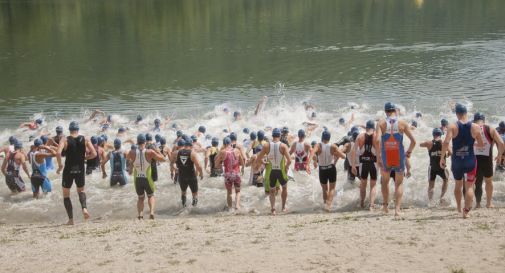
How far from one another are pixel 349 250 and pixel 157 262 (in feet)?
9.20

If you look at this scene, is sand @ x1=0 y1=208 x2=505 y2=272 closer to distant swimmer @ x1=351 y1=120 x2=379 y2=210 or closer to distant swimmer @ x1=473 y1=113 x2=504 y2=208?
distant swimmer @ x1=473 y1=113 x2=504 y2=208

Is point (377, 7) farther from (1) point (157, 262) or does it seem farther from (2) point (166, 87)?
(1) point (157, 262)

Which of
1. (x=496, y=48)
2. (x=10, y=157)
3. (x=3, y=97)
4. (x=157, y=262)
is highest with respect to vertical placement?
(x=496, y=48)

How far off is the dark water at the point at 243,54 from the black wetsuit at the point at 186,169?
14185 mm

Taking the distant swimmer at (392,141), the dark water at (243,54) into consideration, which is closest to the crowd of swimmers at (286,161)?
the distant swimmer at (392,141)

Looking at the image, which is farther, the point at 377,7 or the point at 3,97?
the point at 377,7

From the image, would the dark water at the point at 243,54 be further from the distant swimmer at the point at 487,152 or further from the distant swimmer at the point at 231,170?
the distant swimmer at the point at 487,152

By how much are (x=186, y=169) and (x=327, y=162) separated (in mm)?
3229

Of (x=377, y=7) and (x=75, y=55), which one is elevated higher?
(x=377, y=7)

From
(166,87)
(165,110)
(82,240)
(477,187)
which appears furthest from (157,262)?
(166,87)

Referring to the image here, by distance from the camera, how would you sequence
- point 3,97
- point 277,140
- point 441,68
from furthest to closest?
point 441,68, point 3,97, point 277,140

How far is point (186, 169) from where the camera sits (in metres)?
13.6

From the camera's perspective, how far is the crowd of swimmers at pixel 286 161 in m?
10.6

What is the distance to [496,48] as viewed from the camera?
42.0 metres
